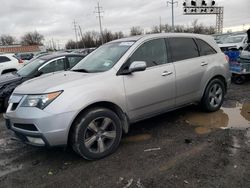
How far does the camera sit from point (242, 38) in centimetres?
1728

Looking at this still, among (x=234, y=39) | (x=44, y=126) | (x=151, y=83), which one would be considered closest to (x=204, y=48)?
(x=151, y=83)

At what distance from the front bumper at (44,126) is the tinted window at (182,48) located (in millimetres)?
2399

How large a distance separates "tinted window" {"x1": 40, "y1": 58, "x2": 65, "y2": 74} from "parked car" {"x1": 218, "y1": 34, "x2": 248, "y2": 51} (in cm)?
1143

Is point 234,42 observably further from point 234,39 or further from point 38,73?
point 38,73

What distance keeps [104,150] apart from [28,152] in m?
1.40

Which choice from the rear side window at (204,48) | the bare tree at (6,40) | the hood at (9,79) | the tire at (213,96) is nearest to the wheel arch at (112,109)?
the tire at (213,96)

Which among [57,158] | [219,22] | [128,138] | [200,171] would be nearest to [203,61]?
[128,138]

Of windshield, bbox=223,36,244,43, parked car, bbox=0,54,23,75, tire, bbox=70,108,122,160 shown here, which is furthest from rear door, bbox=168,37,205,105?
windshield, bbox=223,36,244,43

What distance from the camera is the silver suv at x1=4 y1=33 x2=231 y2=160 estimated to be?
3621 mm

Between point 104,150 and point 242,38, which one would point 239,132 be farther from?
point 242,38

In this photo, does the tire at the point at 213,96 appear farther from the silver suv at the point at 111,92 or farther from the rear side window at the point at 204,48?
the rear side window at the point at 204,48

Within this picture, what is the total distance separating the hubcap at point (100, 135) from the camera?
12.7 feet

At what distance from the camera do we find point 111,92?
401 cm

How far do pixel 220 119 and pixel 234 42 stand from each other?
13.5m
